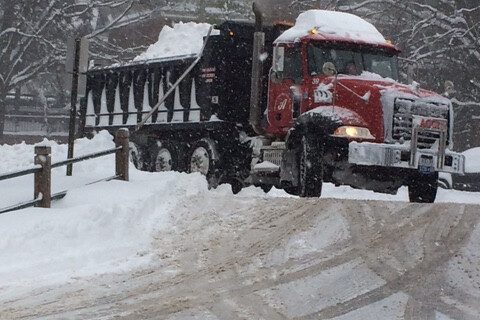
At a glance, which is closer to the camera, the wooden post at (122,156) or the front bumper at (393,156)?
the front bumper at (393,156)

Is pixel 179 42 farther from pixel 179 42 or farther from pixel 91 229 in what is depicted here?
pixel 91 229

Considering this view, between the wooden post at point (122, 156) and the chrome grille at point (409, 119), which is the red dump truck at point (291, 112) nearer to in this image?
the chrome grille at point (409, 119)

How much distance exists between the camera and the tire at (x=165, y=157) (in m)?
17.7

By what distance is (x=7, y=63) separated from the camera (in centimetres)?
3309

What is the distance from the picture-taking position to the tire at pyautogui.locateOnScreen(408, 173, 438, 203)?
1308 cm

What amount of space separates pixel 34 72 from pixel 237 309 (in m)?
28.7

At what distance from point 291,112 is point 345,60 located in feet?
Result: 4.21

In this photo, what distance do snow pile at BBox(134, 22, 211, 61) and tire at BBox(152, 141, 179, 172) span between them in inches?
81.8

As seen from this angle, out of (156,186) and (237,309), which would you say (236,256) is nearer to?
(237,309)

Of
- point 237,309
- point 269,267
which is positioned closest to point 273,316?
point 237,309

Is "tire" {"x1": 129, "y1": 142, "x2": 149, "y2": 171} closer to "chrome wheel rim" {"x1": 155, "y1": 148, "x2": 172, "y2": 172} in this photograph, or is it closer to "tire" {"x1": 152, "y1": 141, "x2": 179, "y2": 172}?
"tire" {"x1": 152, "y1": 141, "x2": 179, "y2": 172}

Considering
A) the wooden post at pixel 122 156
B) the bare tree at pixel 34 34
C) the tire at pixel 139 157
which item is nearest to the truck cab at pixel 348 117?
the wooden post at pixel 122 156

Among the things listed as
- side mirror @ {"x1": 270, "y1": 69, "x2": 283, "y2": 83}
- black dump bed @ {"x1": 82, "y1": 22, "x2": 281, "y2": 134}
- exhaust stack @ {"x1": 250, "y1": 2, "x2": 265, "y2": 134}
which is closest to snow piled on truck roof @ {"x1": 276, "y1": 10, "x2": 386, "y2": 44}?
side mirror @ {"x1": 270, "y1": 69, "x2": 283, "y2": 83}

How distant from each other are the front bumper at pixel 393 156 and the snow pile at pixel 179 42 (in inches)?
289
